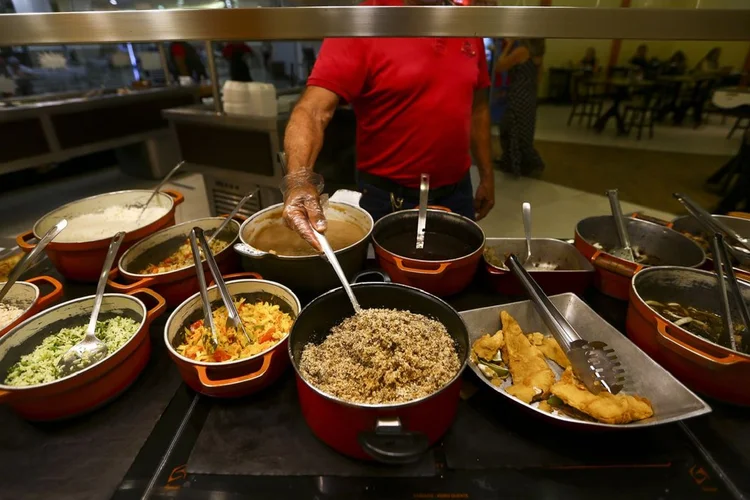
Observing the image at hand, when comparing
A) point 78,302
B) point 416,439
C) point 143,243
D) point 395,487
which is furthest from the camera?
point 143,243

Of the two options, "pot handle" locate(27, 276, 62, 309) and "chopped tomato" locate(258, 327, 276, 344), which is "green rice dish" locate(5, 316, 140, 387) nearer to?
"pot handle" locate(27, 276, 62, 309)

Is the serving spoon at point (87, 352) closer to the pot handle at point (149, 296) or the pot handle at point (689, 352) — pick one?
the pot handle at point (149, 296)

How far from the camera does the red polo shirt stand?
1.62 meters

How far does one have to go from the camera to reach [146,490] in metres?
0.73

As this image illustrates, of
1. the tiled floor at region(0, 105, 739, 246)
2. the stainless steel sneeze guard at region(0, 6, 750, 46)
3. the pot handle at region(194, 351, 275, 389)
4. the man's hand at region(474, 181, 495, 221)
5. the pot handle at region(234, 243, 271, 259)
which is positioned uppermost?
the stainless steel sneeze guard at region(0, 6, 750, 46)

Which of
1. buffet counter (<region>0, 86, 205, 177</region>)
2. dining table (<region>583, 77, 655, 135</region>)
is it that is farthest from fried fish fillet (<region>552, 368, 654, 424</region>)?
dining table (<region>583, 77, 655, 135</region>)

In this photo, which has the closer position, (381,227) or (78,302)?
(78,302)

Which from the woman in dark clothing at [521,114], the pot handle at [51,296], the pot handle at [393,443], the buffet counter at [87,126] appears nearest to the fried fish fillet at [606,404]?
the pot handle at [393,443]

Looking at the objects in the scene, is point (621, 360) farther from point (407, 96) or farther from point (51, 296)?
point (51, 296)

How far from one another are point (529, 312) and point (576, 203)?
4.22m

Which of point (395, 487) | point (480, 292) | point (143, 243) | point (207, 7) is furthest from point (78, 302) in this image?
point (480, 292)

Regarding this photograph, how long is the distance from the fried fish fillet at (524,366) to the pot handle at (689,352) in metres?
0.24

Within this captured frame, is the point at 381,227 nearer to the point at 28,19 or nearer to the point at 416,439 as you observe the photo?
the point at 416,439

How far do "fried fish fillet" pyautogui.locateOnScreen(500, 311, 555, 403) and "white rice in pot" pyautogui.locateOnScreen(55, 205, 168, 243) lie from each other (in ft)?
3.98
